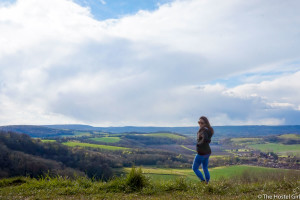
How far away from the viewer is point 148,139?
406ft

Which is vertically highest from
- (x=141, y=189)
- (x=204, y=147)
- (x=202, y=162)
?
(x=204, y=147)

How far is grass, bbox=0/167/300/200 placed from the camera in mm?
7148

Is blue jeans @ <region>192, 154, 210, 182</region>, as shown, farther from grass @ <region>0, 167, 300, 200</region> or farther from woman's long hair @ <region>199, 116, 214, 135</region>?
woman's long hair @ <region>199, 116, 214, 135</region>

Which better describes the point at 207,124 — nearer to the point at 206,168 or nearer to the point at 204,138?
the point at 204,138

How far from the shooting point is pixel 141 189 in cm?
780

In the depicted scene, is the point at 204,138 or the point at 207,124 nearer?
the point at 204,138

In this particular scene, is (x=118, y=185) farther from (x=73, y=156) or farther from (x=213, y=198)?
(x=73, y=156)

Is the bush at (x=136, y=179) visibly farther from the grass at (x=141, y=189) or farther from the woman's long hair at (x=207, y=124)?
the woman's long hair at (x=207, y=124)

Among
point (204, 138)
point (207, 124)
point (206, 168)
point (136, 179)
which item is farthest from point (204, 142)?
point (136, 179)

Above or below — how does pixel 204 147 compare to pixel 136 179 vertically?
above

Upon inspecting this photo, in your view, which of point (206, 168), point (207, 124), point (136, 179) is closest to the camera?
point (136, 179)

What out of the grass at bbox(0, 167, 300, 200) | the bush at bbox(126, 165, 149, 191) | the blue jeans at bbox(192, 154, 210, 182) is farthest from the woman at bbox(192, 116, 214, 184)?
the bush at bbox(126, 165, 149, 191)

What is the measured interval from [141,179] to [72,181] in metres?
2.78

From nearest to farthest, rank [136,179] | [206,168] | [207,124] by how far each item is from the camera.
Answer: [136,179]
[206,168]
[207,124]
